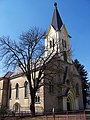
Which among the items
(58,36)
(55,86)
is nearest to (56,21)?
(58,36)

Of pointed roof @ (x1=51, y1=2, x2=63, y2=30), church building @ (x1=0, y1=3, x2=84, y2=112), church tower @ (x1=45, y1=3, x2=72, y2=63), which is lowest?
church building @ (x1=0, y1=3, x2=84, y2=112)

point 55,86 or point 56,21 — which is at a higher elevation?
point 56,21

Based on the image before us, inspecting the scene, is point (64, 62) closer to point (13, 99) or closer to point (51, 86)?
point (51, 86)

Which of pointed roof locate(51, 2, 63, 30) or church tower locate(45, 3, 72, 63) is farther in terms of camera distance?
pointed roof locate(51, 2, 63, 30)

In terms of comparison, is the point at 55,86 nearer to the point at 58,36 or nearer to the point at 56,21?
the point at 58,36

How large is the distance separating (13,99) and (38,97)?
861 centimetres

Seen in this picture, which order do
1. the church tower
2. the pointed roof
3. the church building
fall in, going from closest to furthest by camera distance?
the church building → the church tower → the pointed roof

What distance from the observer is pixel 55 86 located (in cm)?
2956

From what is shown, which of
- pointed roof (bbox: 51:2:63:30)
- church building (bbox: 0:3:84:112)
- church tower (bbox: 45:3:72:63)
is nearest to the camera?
church building (bbox: 0:3:84:112)

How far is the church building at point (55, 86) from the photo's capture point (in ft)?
91.5

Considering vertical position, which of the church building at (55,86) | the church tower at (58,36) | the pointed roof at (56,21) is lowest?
the church building at (55,86)

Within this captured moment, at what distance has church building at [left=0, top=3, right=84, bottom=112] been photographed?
27875 millimetres

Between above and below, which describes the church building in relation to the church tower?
below

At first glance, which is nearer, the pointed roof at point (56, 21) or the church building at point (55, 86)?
the church building at point (55, 86)
